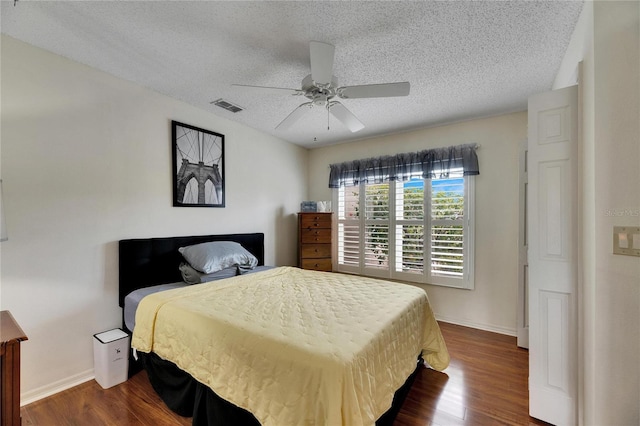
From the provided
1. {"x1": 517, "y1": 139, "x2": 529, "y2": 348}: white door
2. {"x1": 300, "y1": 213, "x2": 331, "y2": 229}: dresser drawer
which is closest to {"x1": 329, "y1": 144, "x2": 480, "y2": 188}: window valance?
{"x1": 517, "y1": 139, "x2": 529, "y2": 348}: white door

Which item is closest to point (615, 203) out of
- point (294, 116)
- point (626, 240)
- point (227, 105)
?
point (626, 240)

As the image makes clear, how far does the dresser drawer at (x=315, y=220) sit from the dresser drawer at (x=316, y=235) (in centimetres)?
6

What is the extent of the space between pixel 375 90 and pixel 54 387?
323cm

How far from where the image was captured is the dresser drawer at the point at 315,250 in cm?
389

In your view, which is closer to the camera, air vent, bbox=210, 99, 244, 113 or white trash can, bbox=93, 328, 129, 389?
white trash can, bbox=93, 328, 129, 389

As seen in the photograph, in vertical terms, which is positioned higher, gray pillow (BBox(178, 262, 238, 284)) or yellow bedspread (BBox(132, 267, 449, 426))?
gray pillow (BBox(178, 262, 238, 284))

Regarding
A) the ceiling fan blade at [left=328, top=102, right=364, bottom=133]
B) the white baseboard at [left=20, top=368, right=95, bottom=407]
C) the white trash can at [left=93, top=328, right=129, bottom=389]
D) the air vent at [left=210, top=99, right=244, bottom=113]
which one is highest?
the air vent at [left=210, top=99, right=244, bottom=113]

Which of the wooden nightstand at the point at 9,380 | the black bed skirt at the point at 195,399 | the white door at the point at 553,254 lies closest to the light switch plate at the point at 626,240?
the white door at the point at 553,254

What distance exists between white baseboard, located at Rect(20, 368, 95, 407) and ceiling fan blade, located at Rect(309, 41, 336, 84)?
9.61ft

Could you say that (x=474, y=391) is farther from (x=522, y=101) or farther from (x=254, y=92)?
(x=254, y=92)

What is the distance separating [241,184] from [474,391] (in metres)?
3.18

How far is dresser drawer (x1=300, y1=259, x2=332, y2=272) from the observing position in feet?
12.7

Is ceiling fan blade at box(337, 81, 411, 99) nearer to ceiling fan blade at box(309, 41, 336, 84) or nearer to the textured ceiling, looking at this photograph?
ceiling fan blade at box(309, 41, 336, 84)

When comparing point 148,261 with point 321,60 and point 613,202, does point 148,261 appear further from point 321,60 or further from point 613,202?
point 613,202
